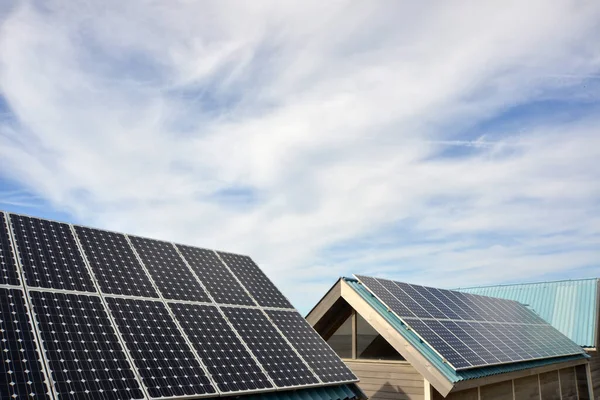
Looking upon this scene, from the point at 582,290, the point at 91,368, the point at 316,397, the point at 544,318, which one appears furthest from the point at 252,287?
the point at 582,290

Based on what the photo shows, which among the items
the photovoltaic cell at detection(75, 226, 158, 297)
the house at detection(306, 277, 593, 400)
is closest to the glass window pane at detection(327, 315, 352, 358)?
the house at detection(306, 277, 593, 400)

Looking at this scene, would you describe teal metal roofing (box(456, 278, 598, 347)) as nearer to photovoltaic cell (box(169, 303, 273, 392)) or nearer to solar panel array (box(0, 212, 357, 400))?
solar panel array (box(0, 212, 357, 400))

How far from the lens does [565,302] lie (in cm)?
3581

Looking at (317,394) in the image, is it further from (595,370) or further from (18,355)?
(595,370)

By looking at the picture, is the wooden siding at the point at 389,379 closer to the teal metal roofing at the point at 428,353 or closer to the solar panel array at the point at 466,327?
the teal metal roofing at the point at 428,353

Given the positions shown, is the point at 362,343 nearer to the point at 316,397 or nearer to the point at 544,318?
the point at 316,397

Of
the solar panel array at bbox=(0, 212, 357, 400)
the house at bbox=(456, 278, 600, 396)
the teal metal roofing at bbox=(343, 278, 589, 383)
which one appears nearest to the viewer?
the solar panel array at bbox=(0, 212, 357, 400)

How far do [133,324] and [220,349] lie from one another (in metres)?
2.09

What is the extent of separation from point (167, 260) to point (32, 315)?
4.96 meters

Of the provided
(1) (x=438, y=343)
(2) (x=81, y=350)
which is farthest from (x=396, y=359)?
(2) (x=81, y=350)

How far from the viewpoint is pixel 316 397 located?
12.0 m

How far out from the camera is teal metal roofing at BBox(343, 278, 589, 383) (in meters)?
16.6

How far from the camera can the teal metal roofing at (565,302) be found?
32.4 meters

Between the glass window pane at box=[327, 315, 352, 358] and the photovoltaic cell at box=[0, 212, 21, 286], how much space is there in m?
13.4
